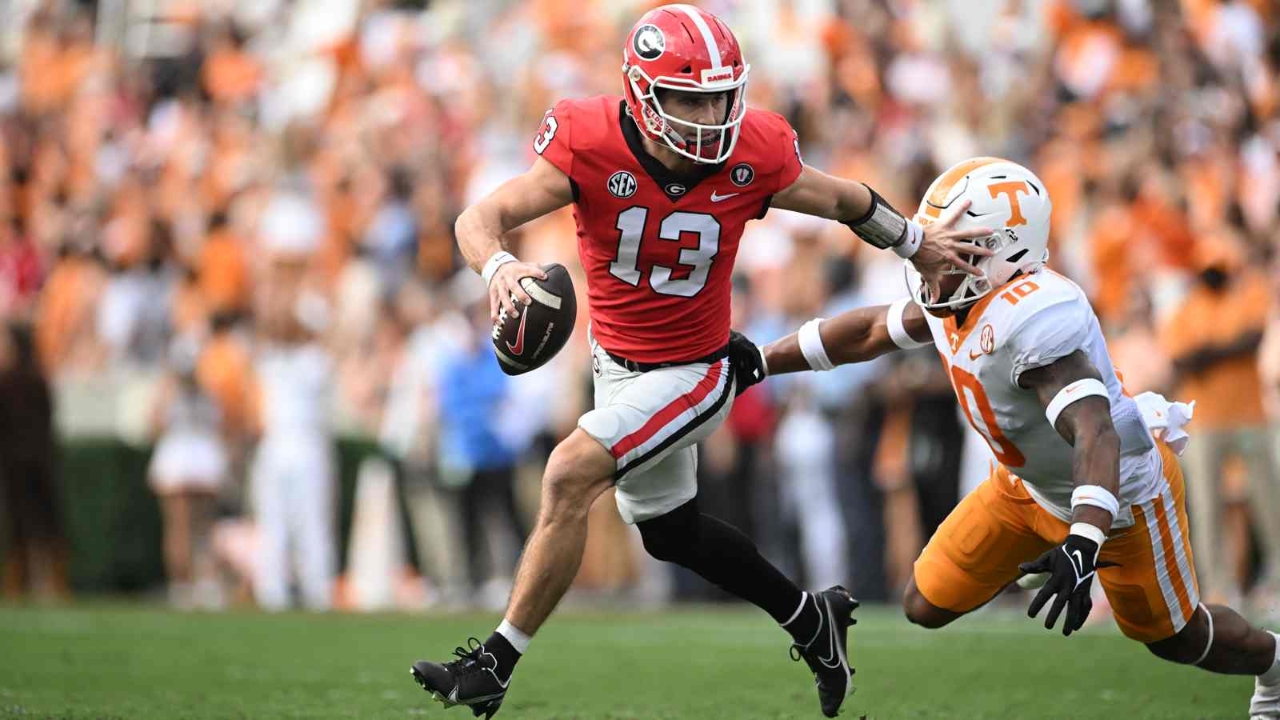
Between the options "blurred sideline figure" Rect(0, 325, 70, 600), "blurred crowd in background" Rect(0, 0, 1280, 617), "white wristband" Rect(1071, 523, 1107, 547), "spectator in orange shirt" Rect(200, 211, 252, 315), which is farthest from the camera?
"spectator in orange shirt" Rect(200, 211, 252, 315)

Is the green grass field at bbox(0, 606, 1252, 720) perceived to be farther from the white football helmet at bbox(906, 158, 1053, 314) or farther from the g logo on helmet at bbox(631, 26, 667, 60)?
the g logo on helmet at bbox(631, 26, 667, 60)

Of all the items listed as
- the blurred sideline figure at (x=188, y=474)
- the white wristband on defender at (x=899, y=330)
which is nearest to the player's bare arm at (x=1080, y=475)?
the white wristband on defender at (x=899, y=330)

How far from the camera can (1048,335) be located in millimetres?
4988

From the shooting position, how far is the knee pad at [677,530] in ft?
18.4

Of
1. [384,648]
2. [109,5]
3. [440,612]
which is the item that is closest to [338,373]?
[440,612]

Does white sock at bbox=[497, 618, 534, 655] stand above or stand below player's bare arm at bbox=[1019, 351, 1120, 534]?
below

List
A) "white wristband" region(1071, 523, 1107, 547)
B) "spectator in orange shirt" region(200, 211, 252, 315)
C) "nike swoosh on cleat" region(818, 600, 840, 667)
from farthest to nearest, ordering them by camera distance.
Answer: "spectator in orange shirt" region(200, 211, 252, 315) → "nike swoosh on cleat" region(818, 600, 840, 667) → "white wristband" region(1071, 523, 1107, 547)

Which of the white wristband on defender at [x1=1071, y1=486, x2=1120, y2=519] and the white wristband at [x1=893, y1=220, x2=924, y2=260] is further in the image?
the white wristband at [x1=893, y1=220, x2=924, y2=260]

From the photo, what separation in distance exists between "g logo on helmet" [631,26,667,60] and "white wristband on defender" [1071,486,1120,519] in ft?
6.05

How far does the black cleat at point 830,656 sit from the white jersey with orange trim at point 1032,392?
80 centimetres

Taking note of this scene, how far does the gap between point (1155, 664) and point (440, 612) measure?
4.95 meters

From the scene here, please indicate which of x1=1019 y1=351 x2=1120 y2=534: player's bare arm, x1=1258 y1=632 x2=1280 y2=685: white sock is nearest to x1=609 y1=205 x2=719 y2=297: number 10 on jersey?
x1=1019 y1=351 x2=1120 y2=534: player's bare arm

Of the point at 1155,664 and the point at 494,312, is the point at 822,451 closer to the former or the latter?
the point at 1155,664

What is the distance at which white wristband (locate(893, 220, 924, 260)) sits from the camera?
5367mm
